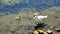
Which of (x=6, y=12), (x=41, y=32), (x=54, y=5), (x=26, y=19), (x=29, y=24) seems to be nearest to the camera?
(x=41, y=32)

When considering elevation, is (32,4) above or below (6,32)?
above

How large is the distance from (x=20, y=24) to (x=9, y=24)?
48cm

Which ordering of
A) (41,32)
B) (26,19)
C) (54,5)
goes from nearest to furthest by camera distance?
1. (41,32)
2. (26,19)
3. (54,5)

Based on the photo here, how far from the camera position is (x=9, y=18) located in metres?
7.68

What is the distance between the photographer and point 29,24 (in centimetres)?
688

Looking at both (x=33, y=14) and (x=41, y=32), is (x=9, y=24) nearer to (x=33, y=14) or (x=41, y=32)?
(x=33, y=14)

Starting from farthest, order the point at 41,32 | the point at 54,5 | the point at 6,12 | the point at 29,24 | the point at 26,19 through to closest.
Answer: the point at 54,5
the point at 6,12
the point at 26,19
the point at 29,24
the point at 41,32

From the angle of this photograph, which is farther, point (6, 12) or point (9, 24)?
point (6, 12)

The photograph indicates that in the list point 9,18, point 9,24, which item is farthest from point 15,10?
point 9,24

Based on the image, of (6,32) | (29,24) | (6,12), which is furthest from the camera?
(6,12)

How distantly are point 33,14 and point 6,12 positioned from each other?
1.42m

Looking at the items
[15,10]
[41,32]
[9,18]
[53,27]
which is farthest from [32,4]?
[41,32]

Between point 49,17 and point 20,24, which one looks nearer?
point 20,24

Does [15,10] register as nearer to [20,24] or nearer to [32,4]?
[32,4]
